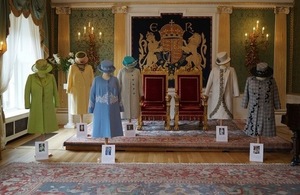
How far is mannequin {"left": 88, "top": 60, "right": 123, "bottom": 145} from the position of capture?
555 centimetres

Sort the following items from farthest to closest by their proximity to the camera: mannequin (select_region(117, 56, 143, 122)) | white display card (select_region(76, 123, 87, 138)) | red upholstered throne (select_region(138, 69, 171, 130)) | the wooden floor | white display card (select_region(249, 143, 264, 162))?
red upholstered throne (select_region(138, 69, 171, 130)) → mannequin (select_region(117, 56, 143, 122)) → white display card (select_region(76, 123, 87, 138)) → the wooden floor → white display card (select_region(249, 143, 264, 162))

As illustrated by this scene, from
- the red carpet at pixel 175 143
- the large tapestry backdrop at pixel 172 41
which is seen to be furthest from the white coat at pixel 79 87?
the large tapestry backdrop at pixel 172 41

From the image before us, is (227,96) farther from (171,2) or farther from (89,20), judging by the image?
(89,20)

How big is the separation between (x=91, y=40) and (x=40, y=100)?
12.8 feet

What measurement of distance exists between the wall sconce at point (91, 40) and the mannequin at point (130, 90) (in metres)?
2.31

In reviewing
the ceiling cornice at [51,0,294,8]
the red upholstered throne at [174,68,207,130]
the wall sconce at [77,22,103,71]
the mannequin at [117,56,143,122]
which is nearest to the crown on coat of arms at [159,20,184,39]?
the ceiling cornice at [51,0,294,8]

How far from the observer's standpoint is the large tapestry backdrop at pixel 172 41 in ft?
31.1

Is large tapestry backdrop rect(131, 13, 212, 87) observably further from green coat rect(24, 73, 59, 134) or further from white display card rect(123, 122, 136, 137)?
green coat rect(24, 73, 59, 134)

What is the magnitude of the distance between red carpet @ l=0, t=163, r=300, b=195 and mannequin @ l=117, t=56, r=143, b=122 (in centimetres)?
208

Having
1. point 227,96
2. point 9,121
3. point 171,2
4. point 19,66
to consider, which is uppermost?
point 171,2

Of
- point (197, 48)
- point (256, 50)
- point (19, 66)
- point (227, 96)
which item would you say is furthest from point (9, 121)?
point (256, 50)

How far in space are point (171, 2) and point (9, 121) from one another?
5.05 meters

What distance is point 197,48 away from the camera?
9523 mm

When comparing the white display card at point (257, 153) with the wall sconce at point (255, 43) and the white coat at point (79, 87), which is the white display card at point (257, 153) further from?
the wall sconce at point (255, 43)
